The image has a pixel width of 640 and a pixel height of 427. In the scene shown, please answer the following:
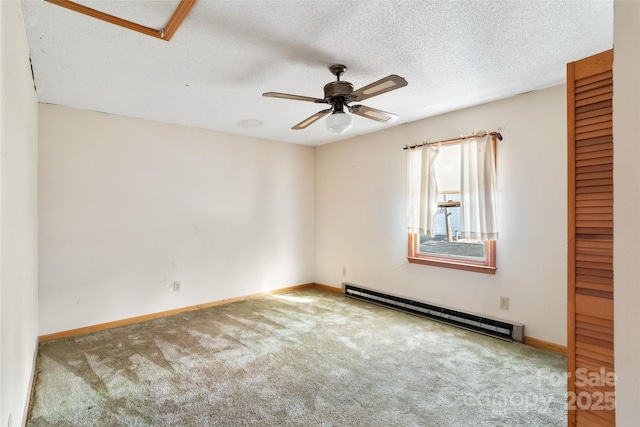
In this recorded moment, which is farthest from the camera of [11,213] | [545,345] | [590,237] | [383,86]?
[545,345]

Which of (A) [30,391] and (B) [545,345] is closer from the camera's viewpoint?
(A) [30,391]

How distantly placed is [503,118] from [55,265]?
4.77 metres

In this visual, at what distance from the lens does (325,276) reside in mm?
5270

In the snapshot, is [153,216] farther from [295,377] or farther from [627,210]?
[627,210]

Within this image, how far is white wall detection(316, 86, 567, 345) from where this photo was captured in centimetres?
292

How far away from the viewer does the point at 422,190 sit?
3.86 metres

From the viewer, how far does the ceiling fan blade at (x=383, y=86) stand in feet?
6.45

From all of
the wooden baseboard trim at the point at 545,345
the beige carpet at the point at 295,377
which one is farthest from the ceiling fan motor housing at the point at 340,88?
the wooden baseboard trim at the point at 545,345

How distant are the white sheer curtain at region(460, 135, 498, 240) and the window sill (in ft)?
1.11

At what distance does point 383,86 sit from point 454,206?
82.2 inches

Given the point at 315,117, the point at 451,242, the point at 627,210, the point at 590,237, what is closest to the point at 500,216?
the point at 451,242

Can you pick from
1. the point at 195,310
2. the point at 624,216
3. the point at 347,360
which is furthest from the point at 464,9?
the point at 195,310

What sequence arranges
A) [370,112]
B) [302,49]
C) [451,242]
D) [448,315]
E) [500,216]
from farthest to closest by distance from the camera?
[451,242] → [448,315] → [500,216] → [370,112] → [302,49]

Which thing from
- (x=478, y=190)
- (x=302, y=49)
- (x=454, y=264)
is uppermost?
(x=302, y=49)
